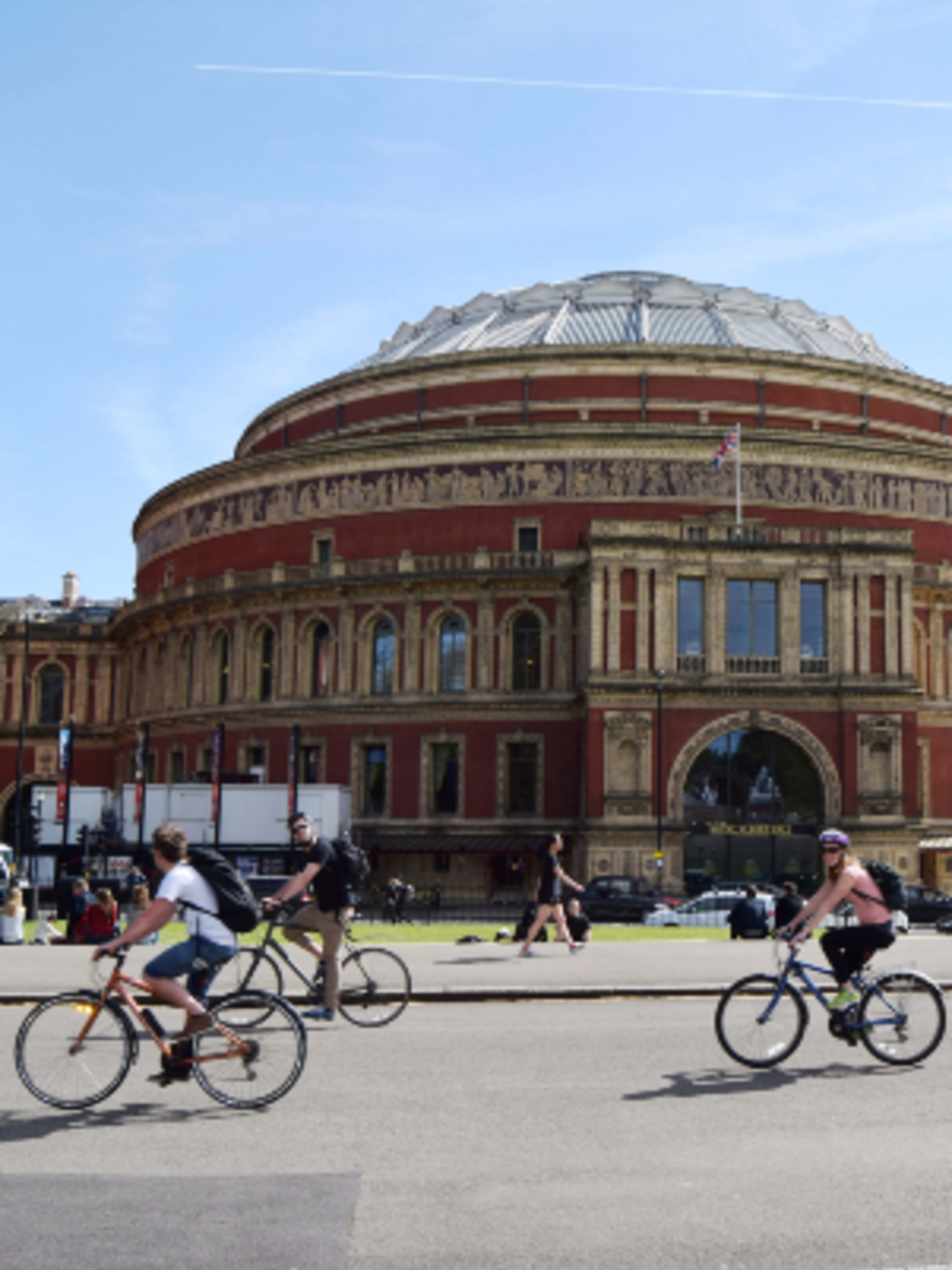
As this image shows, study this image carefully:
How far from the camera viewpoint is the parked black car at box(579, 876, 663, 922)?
125 ft

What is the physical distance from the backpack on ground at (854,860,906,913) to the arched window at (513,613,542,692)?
37.7 m

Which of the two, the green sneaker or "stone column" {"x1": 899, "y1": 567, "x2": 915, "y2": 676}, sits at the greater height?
"stone column" {"x1": 899, "y1": 567, "x2": 915, "y2": 676}

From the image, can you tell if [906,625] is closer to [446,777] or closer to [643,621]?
[643,621]

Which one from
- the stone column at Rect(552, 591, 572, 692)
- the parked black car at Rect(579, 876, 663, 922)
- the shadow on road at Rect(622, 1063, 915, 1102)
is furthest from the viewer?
the stone column at Rect(552, 591, 572, 692)

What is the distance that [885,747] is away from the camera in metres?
45.0

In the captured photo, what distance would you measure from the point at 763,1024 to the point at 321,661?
42465 mm

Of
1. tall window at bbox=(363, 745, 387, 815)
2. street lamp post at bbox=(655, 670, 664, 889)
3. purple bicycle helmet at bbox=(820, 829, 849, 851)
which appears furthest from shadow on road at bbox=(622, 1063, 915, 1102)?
tall window at bbox=(363, 745, 387, 815)

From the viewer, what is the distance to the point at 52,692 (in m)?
72.6

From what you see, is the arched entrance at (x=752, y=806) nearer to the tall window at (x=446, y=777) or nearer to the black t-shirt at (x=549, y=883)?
the tall window at (x=446, y=777)

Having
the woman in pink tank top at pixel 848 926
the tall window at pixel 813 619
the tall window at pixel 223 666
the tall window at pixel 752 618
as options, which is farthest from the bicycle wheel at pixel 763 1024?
the tall window at pixel 223 666

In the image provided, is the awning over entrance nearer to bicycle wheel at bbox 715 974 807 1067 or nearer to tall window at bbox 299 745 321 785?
tall window at bbox 299 745 321 785

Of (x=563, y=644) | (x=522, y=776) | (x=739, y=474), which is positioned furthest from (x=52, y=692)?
(x=739, y=474)

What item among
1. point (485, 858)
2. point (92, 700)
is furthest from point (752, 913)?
point (92, 700)

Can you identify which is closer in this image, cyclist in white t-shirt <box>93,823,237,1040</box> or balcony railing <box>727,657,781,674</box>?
cyclist in white t-shirt <box>93,823,237,1040</box>
